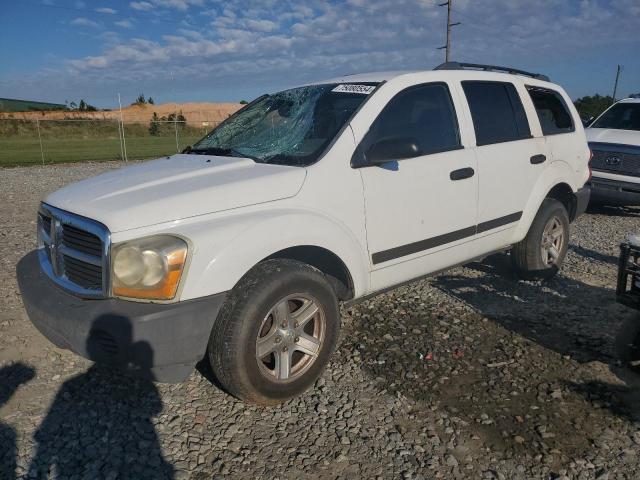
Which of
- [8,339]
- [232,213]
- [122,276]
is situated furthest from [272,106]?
[8,339]

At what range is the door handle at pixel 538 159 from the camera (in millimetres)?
4527

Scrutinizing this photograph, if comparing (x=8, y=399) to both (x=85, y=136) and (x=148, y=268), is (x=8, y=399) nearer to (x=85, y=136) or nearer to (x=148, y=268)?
(x=148, y=268)

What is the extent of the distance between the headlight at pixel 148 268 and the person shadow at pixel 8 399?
1.00 m

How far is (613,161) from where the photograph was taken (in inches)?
323

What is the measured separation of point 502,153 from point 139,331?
3.18 m

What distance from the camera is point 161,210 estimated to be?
2623 millimetres

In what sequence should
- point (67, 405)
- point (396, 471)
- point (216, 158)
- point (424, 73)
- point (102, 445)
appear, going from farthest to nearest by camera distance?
point (424, 73)
point (216, 158)
point (67, 405)
point (102, 445)
point (396, 471)

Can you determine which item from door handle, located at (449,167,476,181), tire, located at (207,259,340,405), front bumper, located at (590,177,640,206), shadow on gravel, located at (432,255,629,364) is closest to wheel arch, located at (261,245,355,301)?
tire, located at (207,259,340,405)

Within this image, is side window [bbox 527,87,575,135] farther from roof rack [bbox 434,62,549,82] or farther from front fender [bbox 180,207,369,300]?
front fender [bbox 180,207,369,300]

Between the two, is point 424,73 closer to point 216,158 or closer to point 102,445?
point 216,158

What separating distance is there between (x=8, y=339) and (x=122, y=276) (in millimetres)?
2010

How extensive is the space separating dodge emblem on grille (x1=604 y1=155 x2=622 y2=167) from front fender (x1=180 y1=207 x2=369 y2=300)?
22.2 ft

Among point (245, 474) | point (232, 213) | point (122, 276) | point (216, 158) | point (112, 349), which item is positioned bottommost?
point (245, 474)

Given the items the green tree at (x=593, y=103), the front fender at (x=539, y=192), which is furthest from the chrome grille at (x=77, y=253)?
the green tree at (x=593, y=103)
